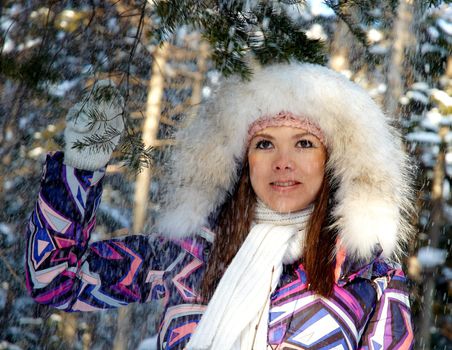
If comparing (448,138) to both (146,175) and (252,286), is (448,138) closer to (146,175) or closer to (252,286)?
(146,175)

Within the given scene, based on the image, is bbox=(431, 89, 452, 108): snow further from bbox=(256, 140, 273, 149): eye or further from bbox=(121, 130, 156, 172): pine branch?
bbox=(121, 130, 156, 172): pine branch

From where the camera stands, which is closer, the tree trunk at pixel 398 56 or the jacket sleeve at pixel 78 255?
the jacket sleeve at pixel 78 255

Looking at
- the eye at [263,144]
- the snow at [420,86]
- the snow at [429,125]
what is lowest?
the eye at [263,144]

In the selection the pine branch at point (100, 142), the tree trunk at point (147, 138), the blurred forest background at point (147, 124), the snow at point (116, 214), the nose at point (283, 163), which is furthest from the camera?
the tree trunk at point (147, 138)

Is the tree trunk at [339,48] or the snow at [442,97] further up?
the tree trunk at [339,48]

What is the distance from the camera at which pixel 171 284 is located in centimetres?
254

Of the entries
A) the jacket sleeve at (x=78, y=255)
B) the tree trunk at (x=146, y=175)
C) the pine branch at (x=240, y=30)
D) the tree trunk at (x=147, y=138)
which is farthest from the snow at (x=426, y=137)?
the pine branch at (x=240, y=30)

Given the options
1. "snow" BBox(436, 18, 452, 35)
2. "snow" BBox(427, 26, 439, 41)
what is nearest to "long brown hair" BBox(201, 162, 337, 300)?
"snow" BBox(436, 18, 452, 35)

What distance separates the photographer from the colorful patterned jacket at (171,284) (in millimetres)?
2258

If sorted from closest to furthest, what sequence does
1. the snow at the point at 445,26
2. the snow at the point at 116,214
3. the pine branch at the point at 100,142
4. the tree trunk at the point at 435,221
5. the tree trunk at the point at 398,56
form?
the pine branch at the point at 100,142
the tree trunk at the point at 398,56
the tree trunk at the point at 435,221
the snow at the point at 116,214
the snow at the point at 445,26

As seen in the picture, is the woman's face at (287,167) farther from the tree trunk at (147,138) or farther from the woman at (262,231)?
the tree trunk at (147,138)

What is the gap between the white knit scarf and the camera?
90.2 inches

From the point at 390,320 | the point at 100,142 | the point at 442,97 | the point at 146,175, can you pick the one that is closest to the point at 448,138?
the point at 442,97

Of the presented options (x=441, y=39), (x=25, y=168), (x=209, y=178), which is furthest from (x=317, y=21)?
(x=209, y=178)
